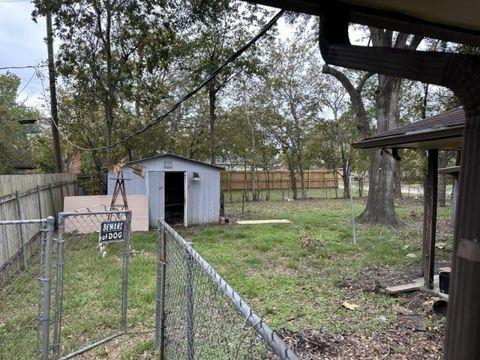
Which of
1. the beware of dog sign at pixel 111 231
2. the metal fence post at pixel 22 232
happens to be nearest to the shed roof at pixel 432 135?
the beware of dog sign at pixel 111 231

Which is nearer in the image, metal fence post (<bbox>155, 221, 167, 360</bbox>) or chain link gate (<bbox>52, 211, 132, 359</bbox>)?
metal fence post (<bbox>155, 221, 167, 360</bbox>)

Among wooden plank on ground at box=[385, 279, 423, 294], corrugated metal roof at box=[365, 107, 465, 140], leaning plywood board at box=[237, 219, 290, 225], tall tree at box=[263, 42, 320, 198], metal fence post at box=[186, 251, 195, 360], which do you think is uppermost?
tall tree at box=[263, 42, 320, 198]

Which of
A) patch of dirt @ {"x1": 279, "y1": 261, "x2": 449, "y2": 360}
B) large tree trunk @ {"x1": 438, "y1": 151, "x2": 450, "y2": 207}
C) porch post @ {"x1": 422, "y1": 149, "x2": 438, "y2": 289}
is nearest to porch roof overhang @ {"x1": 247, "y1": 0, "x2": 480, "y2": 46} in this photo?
patch of dirt @ {"x1": 279, "y1": 261, "x2": 449, "y2": 360}

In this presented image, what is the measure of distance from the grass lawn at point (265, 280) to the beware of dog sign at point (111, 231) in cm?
Answer: 105

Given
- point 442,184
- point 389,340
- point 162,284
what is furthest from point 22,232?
point 442,184

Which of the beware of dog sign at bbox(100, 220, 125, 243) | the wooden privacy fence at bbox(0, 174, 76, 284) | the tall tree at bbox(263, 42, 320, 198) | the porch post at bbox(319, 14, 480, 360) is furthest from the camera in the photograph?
the tall tree at bbox(263, 42, 320, 198)

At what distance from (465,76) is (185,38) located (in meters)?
13.1

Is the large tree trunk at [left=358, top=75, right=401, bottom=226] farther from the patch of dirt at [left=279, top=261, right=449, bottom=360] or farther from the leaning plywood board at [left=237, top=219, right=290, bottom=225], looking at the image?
the patch of dirt at [left=279, top=261, right=449, bottom=360]

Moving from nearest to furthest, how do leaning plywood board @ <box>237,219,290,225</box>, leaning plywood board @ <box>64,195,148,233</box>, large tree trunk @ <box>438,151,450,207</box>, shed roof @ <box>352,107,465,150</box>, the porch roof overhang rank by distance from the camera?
the porch roof overhang, shed roof @ <box>352,107,465,150</box>, leaning plywood board @ <box>64,195,148,233</box>, leaning plywood board @ <box>237,219,290,225</box>, large tree trunk @ <box>438,151,450,207</box>

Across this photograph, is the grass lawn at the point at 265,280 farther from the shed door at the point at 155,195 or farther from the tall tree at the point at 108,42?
the tall tree at the point at 108,42

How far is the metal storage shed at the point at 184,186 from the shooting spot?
460 inches

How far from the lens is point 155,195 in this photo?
38.3ft

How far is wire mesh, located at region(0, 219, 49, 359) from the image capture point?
369 centimetres

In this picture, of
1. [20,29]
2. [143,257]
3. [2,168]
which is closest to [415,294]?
[143,257]
